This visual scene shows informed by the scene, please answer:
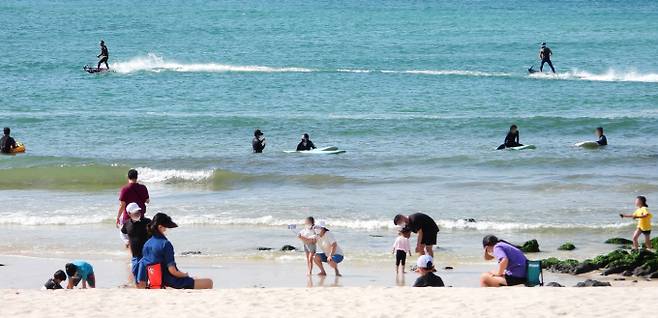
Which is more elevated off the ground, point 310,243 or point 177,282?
point 310,243

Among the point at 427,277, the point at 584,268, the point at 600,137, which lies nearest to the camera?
the point at 427,277

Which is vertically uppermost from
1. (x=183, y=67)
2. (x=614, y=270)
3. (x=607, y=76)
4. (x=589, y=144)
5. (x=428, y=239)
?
(x=183, y=67)

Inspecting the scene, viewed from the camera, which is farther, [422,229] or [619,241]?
[619,241]

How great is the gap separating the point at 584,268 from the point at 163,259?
266 inches

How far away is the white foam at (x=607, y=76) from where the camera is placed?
1799 inches

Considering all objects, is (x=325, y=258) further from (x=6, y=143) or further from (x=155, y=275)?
(x=6, y=143)

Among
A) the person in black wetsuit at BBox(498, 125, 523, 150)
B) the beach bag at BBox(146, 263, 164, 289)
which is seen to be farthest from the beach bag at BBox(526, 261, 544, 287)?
the person in black wetsuit at BBox(498, 125, 523, 150)

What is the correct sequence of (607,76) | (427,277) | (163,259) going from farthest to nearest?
(607,76)
(427,277)
(163,259)

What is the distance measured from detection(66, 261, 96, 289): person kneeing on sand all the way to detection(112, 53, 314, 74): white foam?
34.9 metres

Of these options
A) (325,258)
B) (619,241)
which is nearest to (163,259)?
(325,258)

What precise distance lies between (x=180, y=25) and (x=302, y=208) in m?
59.6

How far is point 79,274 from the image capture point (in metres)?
14.8

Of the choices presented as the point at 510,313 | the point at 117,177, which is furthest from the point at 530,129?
the point at 510,313

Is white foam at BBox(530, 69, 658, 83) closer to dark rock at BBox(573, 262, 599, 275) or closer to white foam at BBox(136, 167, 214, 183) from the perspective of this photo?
white foam at BBox(136, 167, 214, 183)
